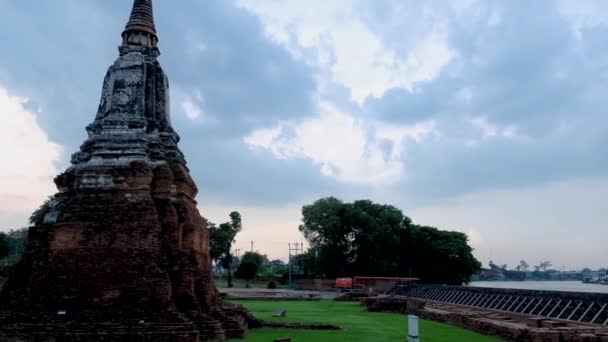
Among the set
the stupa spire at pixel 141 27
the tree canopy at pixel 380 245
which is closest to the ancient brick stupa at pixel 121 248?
the stupa spire at pixel 141 27

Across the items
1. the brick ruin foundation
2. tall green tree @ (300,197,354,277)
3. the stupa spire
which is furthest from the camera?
tall green tree @ (300,197,354,277)

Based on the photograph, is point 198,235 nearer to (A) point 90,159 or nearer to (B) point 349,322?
(A) point 90,159

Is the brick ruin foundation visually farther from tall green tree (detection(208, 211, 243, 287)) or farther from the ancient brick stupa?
tall green tree (detection(208, 211, 243, 287))

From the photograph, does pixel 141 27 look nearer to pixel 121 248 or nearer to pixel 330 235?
pixel 121 248

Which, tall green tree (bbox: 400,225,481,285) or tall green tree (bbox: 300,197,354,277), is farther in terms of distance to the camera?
tall green tree (bbox: 300,197,354,277)

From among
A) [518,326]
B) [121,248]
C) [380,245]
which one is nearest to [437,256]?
[380,245]

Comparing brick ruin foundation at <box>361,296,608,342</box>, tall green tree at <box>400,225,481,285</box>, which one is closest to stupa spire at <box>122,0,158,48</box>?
brick ruin foundation at <box>361,296,608,342</box>

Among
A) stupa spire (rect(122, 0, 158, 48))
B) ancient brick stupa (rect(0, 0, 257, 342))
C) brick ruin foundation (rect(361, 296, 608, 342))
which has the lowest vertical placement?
brick ruin foundation (rect(361, 296, 608, 342))

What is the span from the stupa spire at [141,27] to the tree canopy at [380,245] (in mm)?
36188

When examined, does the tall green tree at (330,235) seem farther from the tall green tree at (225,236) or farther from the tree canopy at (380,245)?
the tall green tree at (225,236)

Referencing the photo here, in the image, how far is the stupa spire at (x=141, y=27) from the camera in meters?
17.9

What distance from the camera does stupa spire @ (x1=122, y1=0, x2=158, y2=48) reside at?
17938mm

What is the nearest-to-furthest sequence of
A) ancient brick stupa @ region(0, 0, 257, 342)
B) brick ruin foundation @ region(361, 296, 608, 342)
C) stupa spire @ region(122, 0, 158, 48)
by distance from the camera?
ancient brick stupa @ region(0, 0, 257, 342)
brick ruin foundation @ region(361, 296, 608, 342)
stupa spire @ region(122, 0, 158, 48)

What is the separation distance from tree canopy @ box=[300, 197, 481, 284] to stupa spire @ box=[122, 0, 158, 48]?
119ft
